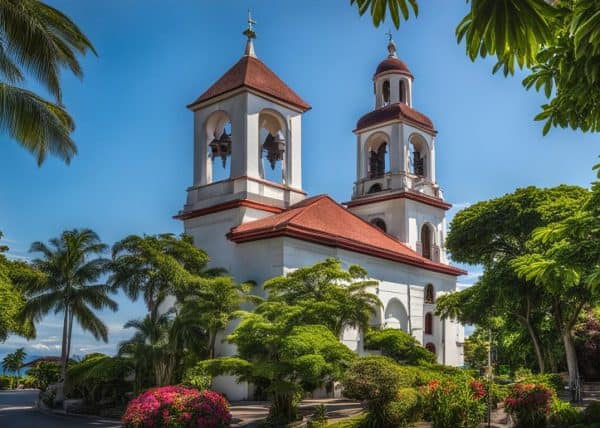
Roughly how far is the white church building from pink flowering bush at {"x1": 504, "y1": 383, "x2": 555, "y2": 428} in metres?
12.1

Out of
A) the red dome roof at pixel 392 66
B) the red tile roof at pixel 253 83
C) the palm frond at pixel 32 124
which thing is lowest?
the palm frond at pixel 32 124

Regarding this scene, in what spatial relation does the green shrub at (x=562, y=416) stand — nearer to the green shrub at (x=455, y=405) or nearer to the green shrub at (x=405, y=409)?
the green shrub at (x=455, y=405)

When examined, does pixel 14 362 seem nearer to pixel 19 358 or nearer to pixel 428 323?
pixel 19 358

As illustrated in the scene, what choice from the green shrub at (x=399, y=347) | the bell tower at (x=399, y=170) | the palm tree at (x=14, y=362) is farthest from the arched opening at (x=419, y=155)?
the palm tree at (x=14, y=362)

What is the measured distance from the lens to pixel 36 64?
1331cm

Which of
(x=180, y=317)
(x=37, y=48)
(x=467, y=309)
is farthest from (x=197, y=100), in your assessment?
(x=37, y=48)

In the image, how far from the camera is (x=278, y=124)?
104 feet

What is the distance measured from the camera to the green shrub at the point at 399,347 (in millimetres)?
21297

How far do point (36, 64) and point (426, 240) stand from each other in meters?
27.0

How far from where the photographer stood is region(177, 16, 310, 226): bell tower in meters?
28.8

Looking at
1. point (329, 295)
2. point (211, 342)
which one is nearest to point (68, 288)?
point (211, 342)

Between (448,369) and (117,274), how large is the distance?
39.2 feet

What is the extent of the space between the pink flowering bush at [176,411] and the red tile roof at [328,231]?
10.7 m

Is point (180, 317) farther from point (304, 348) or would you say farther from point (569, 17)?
A: point (569, 17)
